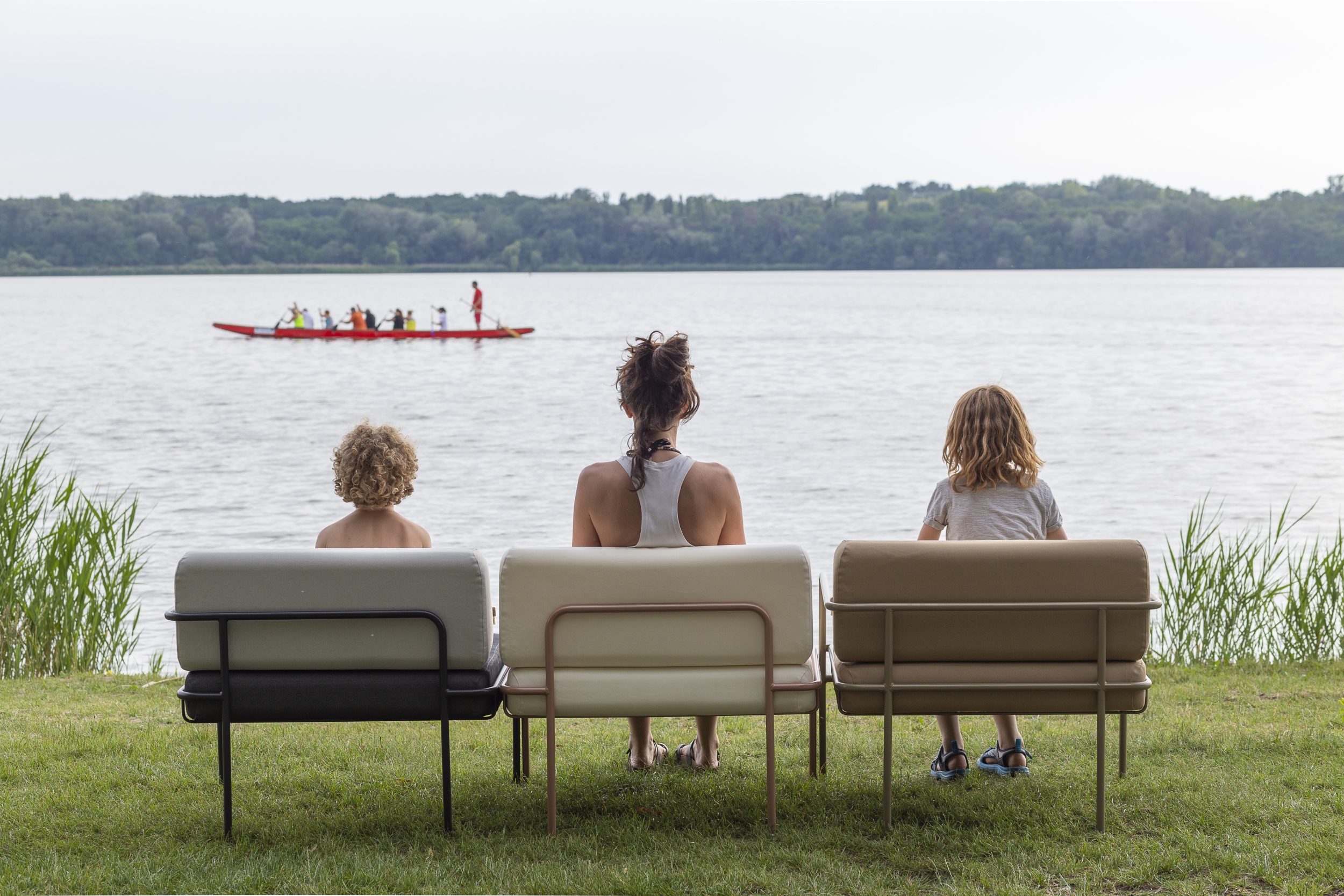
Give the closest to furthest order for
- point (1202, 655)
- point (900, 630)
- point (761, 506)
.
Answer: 1. point (900, 630)
2. point (1202, 655)
3. point (761, 506)

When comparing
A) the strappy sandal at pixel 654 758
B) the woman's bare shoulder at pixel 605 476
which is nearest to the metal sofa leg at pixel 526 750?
the strappy sandal at pixel 654 758

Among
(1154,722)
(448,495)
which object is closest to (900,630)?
(1154,722)

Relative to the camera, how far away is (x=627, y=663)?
136 inches

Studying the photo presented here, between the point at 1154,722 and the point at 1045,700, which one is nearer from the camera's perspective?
the point at 1045,700

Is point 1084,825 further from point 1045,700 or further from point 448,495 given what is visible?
point 448,495

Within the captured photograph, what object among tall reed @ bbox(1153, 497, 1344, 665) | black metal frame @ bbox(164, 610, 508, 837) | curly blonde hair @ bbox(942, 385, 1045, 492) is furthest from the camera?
tall reed @ bbox(1153, 497, 1344, 665)

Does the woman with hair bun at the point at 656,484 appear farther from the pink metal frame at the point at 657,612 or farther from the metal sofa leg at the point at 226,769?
the metal sofa leg at the point at 226,769

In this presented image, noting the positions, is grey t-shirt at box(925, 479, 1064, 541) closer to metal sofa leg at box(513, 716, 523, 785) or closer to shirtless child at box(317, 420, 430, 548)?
metal sofa leg at box(513, 716, 523, 785)

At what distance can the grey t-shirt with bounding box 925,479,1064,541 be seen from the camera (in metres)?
3.93

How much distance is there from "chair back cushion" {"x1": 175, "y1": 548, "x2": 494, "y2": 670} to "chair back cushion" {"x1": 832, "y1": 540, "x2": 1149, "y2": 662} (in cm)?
100

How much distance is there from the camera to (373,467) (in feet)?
13.2

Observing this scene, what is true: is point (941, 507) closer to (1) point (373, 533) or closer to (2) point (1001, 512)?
(2) point (1001, 512)

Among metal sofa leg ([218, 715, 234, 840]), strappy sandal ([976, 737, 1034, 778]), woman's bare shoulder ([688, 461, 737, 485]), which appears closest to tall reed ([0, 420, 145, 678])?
metal sofa leg ([218, 715, 234, 840])

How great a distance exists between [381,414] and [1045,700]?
1077 inches
